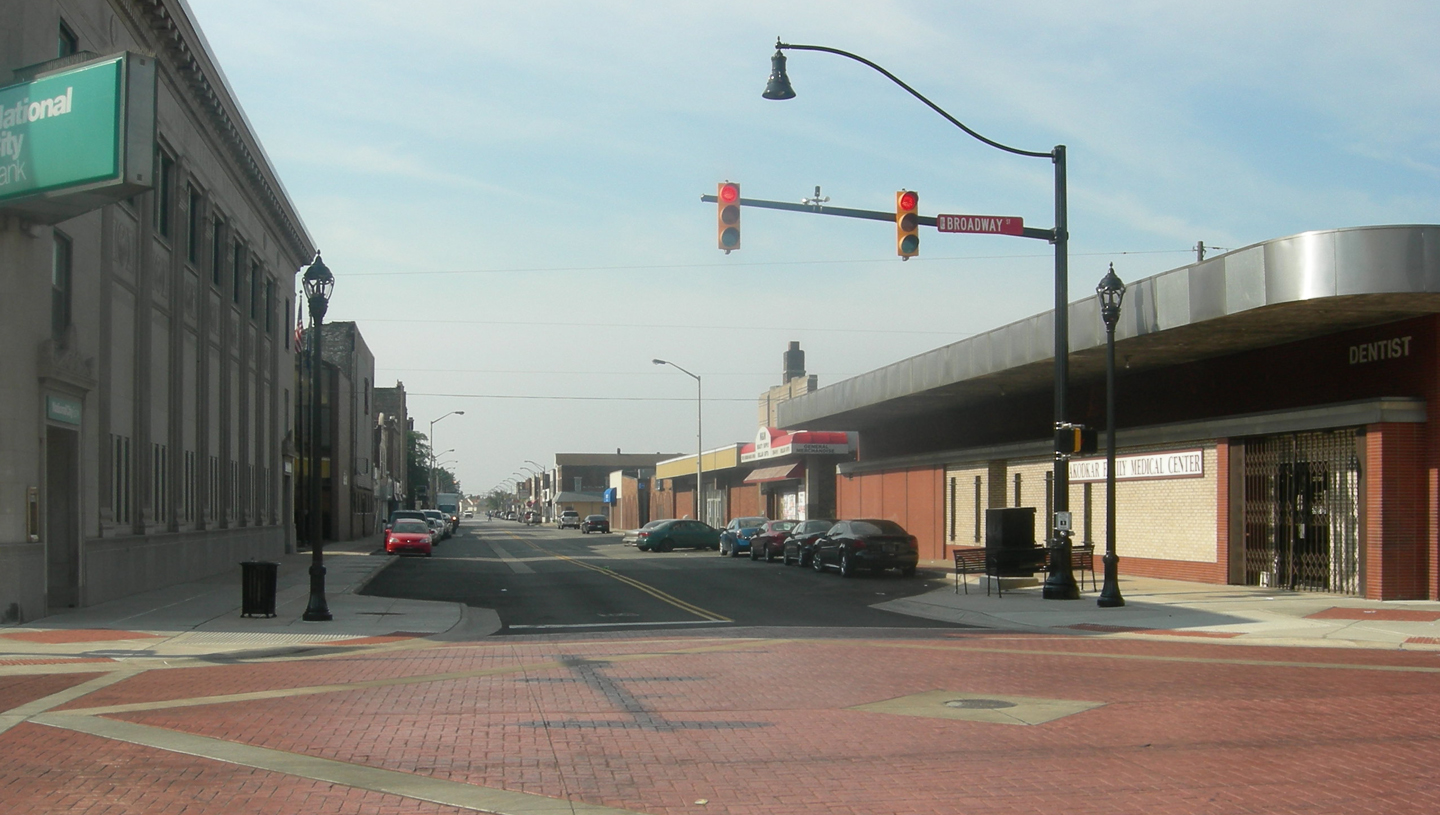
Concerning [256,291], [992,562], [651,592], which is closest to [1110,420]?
[992,562]

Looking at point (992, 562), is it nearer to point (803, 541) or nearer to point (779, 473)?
point (803, 541)

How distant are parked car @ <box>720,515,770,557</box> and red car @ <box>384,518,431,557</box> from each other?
11700 mm

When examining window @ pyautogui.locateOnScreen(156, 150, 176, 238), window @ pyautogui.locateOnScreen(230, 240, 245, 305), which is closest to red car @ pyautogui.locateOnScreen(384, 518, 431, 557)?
window @ pyautogui.locateOnScreen(230, 240, 245, 305)

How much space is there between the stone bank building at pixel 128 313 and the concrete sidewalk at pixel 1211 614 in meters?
14.7

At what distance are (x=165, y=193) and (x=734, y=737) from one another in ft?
76.8

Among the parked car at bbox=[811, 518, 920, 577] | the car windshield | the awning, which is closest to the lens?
the parked car at bbox=[811, 518, 920, 577]

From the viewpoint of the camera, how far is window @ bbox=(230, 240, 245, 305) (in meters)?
36.4

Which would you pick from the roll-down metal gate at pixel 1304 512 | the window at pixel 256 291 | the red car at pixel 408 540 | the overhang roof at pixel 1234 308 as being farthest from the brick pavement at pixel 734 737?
the red car at pixel 408 540

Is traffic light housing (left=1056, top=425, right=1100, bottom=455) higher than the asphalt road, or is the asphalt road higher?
traffic light housing (left=1056, top=425, right=1100, bottom=455)

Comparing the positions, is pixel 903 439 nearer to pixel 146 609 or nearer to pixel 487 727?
pixel 146 609

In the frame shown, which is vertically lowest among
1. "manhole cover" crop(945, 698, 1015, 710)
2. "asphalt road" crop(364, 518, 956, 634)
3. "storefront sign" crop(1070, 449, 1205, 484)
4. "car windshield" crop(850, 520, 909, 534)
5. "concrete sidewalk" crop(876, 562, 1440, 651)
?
"asphalt road" crop(364, 518, 956, 634)

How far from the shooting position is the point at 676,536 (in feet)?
176

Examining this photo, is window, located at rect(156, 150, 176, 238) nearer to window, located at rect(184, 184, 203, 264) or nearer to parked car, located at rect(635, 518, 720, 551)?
window, located at rect(184, 184, 203, 264)

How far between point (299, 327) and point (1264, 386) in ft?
145
